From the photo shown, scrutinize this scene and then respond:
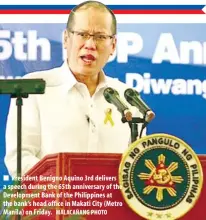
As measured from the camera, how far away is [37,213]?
3176mm

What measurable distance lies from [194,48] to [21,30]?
2.63 feet

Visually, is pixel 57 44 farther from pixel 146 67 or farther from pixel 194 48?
pixel 194 48

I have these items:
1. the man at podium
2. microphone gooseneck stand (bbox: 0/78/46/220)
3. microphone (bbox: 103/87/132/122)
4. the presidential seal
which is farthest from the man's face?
the presidential seal

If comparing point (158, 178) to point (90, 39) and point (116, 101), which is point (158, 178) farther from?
point (90, 39)

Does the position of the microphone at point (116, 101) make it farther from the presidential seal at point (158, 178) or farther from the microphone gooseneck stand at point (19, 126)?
the microphone gooseneck stand at point (19, 126)

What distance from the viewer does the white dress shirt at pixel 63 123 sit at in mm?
3307

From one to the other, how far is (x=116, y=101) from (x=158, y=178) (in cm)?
41

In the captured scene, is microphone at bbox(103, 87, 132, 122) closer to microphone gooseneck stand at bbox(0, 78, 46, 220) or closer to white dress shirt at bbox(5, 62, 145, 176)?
white dress shirt at bbox(5, 62, 145, 176)

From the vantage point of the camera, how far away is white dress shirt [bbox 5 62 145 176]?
10.8 feet

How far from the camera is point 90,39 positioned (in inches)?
133

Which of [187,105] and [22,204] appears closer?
[22,204]

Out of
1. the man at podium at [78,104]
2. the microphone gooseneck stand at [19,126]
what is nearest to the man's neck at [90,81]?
the man at podium at [78,104]

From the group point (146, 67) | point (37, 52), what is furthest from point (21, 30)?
point (146, 67)

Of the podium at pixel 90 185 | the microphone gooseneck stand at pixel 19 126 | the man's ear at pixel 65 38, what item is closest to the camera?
the podium at pixel 90 185
